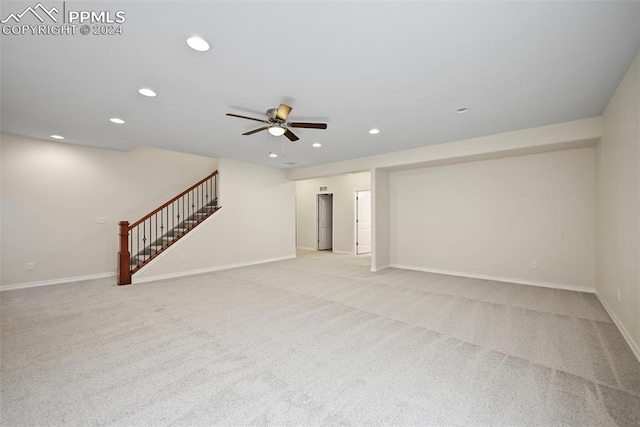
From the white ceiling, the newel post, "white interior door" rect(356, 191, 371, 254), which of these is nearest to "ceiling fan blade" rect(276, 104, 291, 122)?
the white ceiling

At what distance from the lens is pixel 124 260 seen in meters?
4.93

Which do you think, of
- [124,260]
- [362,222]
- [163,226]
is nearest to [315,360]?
[124,260]

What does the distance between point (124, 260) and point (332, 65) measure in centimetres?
511

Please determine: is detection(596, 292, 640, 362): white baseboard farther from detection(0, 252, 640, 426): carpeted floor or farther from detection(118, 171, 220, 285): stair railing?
detection(118, 171, 220, 285): stair railing

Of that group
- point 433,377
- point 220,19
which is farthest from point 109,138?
point 433,377

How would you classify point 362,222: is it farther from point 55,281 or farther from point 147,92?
point 55,281

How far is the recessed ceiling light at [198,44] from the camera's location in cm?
205

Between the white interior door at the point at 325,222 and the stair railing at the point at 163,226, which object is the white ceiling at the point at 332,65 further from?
the white interior door at the point at 325,222

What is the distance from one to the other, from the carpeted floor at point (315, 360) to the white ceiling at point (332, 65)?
8.81 ft

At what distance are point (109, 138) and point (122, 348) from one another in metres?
4.06

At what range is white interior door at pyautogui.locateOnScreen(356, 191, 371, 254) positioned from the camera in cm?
886

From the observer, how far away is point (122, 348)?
2.55 metres

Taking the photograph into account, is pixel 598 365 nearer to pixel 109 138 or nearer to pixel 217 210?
pixel 217 210

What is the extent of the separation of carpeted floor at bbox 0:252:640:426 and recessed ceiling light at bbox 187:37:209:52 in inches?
106
